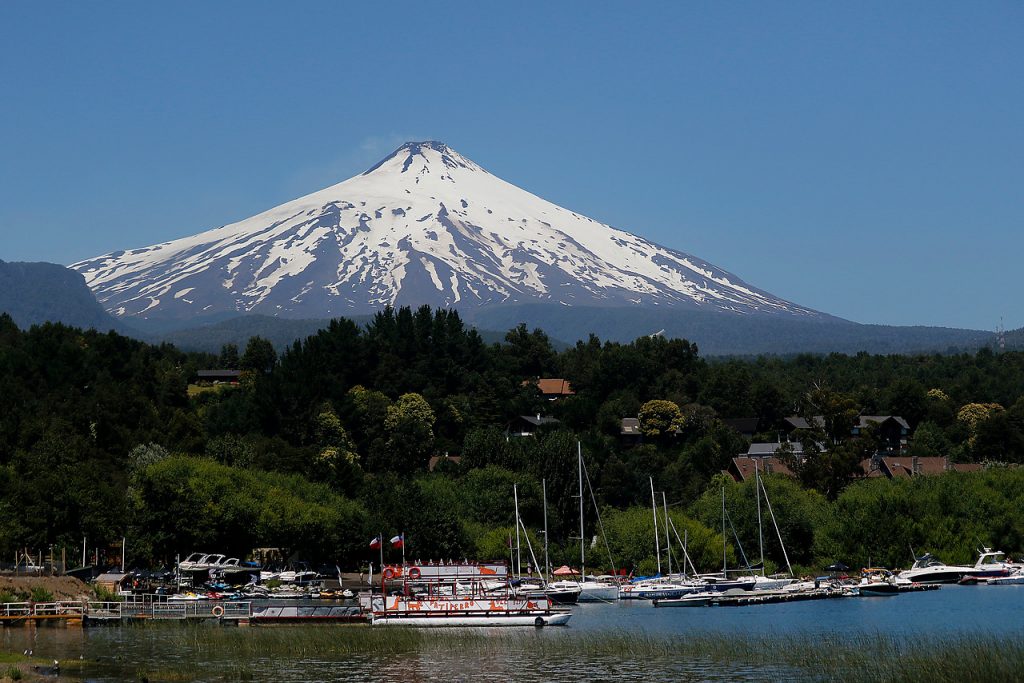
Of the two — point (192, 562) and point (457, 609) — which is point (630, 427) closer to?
point (192, 562)

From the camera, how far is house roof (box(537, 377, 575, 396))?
17450 centimetres

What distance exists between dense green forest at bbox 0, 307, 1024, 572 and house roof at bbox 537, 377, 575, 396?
202 inches

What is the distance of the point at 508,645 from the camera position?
198 ft

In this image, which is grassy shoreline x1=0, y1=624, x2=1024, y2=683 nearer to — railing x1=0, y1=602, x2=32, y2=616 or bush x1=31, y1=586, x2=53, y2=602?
railing x1=0, y1=602, x2=32, y2=616

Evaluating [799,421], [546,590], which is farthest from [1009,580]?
[799,421]

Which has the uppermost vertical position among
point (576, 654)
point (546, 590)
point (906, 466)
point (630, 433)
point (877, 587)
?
point (630, 433)

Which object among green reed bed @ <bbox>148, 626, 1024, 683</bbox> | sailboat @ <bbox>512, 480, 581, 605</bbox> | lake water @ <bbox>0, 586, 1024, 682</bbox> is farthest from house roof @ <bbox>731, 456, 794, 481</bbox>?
green reed bed @ <bbox>148, 626, 1024, 683</bbox>

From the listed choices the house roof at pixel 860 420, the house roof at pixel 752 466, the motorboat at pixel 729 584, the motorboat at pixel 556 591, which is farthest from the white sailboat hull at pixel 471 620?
the house roof at pixel 860 420

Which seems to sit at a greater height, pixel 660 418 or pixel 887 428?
pixel 660 418

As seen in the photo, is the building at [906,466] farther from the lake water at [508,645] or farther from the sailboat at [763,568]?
the lake water at [508,645]

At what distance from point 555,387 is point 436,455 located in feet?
148

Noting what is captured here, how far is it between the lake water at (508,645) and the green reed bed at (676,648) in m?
0.12

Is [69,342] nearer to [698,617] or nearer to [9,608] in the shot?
[9,608]

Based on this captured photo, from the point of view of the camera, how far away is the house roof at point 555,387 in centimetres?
17450
